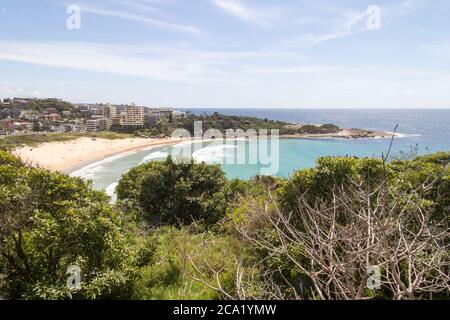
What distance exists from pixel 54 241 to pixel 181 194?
9231 millimetres

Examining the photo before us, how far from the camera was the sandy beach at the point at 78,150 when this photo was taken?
4141 cm

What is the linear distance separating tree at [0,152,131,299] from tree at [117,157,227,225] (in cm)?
785

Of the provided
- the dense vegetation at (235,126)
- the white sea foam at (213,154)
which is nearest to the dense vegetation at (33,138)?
the dense vegetation at (235,126)

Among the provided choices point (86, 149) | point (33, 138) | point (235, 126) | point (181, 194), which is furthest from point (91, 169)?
point (235, 126)

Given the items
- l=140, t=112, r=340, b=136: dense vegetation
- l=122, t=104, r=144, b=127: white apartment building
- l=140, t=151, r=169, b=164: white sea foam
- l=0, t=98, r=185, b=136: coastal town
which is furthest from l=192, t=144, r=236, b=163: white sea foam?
l=122, t=104, r=144, b=127: white apartment building

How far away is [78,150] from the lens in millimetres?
51750

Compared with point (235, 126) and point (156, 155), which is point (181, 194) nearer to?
point (156, 155)

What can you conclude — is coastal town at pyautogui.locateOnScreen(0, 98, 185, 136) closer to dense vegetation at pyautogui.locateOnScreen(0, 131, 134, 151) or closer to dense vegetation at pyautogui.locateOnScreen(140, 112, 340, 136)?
dense vegetation at pyautogui.locateOnScreen(140, 112, 340, 136)

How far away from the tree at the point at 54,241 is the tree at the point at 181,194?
309 inches

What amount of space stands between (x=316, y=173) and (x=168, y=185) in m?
7.19
